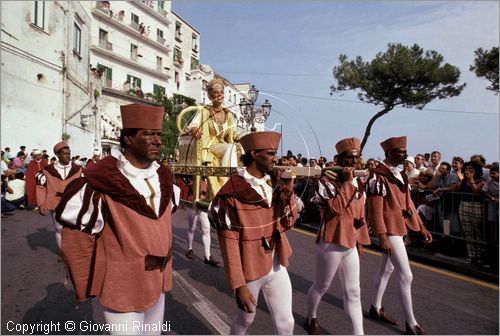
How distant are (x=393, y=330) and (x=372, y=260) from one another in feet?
10.0

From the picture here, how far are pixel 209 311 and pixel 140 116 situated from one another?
2.91m

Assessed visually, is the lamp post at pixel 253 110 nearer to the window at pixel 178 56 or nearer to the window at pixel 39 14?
the window at pixel 39 14

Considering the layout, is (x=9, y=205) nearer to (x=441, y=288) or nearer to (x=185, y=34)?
(x=441, y=288)

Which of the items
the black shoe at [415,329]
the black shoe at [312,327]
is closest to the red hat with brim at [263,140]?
the black shoe at [312,327]

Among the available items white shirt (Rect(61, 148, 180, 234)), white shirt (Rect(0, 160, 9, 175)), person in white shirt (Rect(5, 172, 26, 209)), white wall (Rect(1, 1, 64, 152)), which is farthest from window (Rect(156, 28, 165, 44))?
white shirt (Rect(61, 148, 180, 234))

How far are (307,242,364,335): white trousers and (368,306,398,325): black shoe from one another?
0.68 meters

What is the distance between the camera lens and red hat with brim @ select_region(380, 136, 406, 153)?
14.3 feet

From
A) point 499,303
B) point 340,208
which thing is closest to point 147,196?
point 340,208

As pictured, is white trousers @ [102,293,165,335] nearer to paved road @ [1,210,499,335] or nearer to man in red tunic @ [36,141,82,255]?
paved road @ [1,210,499,335]

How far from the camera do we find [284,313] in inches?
114

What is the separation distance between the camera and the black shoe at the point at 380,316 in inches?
166

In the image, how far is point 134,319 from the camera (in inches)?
95.3

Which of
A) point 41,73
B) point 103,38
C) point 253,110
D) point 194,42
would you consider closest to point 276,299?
point 253,110

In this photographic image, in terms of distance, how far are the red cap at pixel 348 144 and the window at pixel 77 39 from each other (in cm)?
2182
